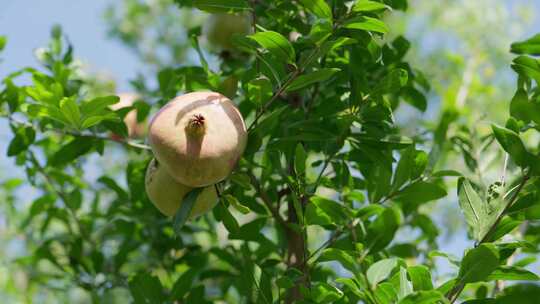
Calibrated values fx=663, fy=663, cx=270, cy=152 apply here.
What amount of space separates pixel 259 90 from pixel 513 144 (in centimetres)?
59

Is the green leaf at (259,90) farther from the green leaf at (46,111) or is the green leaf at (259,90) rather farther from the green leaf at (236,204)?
the green leaf at (46,111)

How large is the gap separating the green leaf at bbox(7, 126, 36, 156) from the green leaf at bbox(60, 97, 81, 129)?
302mm

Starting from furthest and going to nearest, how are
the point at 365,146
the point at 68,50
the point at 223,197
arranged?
the point at 68,50, the point at 365,146, the point at 223,197

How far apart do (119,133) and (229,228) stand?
53 centimetres

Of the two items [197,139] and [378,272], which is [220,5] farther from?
[378,272]

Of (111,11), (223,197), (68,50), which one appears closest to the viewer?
(223,197)

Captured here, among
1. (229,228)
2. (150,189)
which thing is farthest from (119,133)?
(229,228)

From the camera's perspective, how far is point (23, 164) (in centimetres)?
224

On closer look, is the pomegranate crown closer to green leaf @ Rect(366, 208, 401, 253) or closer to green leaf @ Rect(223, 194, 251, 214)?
green leaf @ Rect(223, 194, 251, 214)

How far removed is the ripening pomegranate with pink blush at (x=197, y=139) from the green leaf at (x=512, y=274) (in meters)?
0.61

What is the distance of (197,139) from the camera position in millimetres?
1416

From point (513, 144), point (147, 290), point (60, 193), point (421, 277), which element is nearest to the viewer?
point (421, 277)

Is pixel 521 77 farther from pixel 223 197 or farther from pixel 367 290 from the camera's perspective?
pixel 223 197

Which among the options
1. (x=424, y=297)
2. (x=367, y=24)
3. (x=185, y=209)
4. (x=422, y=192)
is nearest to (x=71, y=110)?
(x=185, y=209)
